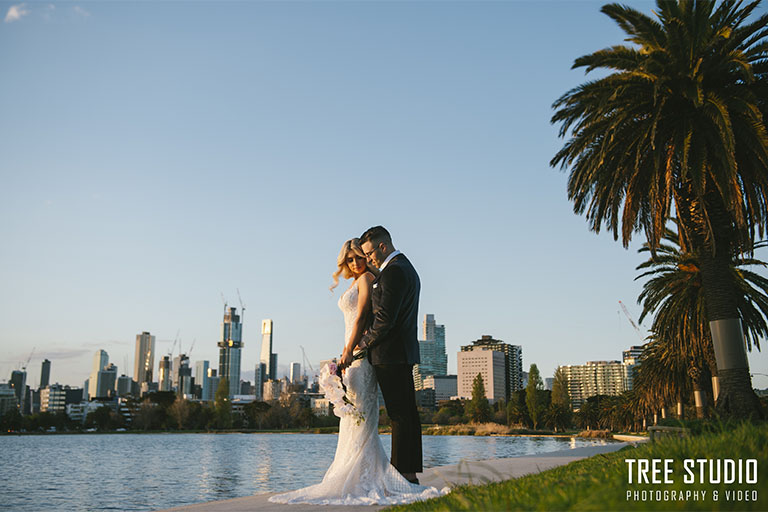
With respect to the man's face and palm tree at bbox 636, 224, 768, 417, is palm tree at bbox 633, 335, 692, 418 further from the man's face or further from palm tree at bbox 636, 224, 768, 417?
the man's face

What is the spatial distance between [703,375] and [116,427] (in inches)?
5007

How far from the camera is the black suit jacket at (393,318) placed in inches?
267

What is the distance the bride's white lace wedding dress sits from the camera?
20.8 ft

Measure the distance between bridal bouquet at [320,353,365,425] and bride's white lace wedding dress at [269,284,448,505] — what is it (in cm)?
5

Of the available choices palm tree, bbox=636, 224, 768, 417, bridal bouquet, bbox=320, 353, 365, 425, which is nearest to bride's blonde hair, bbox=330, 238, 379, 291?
bridal bouquet, bbox=320, 353, 365, 425

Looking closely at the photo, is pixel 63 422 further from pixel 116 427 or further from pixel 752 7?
pixel 752 7

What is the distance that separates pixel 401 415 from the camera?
6824 mm

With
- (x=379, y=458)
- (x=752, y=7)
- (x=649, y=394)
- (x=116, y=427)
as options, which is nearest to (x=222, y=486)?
(x=379, y=458)

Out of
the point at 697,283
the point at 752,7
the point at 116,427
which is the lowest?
the point at 116,427

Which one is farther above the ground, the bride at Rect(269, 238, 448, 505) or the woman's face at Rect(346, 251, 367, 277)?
the woman's face at Rect(346, 251, 367, 277)

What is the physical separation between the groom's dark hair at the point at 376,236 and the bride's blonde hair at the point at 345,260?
0.10 meters

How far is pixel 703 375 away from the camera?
93.0ft

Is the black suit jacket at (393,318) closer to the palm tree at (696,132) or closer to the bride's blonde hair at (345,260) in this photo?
the bride's blonde hair at (345,260)

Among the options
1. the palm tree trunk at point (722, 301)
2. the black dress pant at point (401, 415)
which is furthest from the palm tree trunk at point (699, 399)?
the black dress pant at point (401, 415)
